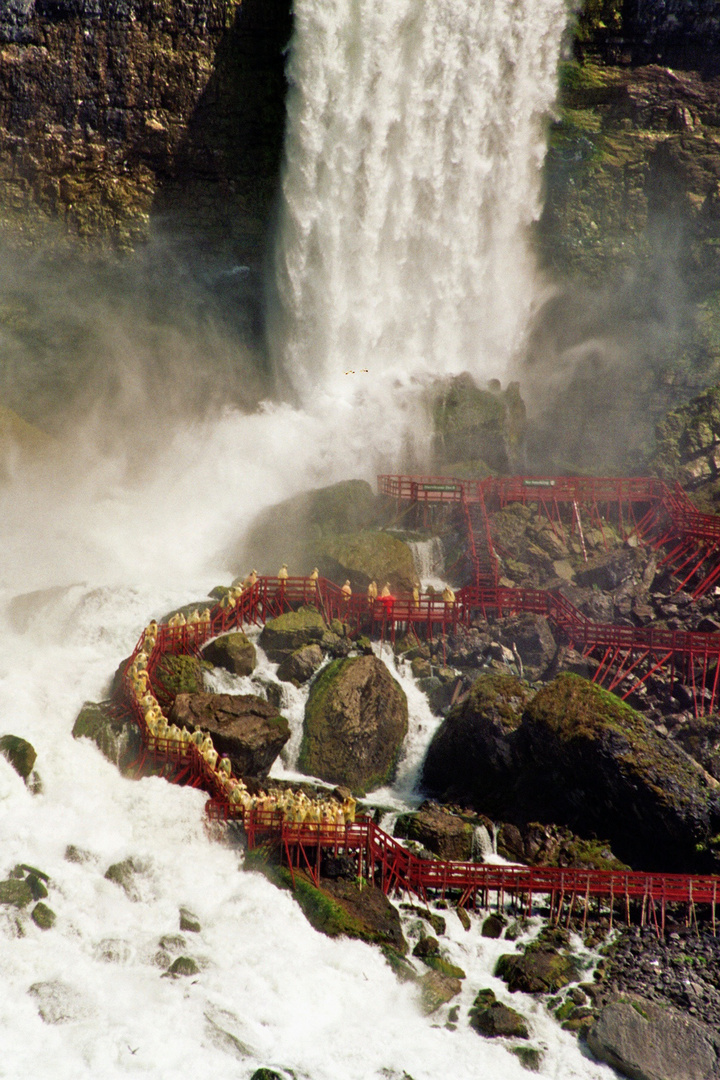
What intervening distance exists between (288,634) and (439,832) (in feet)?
30.7

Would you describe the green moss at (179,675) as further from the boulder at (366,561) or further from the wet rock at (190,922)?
the boulder at (366,561)

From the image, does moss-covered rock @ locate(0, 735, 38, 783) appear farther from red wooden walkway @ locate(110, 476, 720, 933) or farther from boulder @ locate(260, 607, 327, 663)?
boulder @ locate(260, 607, 327, 663)

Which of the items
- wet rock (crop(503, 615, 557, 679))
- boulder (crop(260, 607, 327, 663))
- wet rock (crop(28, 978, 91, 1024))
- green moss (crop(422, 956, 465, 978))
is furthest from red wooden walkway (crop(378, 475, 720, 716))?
wet rock (crop(28, 978, 91, 1024))

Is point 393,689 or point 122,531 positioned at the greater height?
point 122,531

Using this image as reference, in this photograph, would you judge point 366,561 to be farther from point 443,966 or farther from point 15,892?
point 15,892

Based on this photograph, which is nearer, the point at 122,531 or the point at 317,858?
the point at 317,858

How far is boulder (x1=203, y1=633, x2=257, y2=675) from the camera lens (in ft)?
93.6

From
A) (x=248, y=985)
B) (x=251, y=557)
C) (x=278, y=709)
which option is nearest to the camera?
(x=248, y=985)

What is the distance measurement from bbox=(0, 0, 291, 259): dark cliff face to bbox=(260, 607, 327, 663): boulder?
101 feet

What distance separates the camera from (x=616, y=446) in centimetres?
5297

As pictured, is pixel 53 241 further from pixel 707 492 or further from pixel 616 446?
pixel 707 492

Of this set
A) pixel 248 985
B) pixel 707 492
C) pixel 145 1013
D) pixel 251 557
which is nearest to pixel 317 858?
pixel 248 985

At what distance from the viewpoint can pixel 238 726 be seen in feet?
79.9

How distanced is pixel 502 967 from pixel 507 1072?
2.92 m
